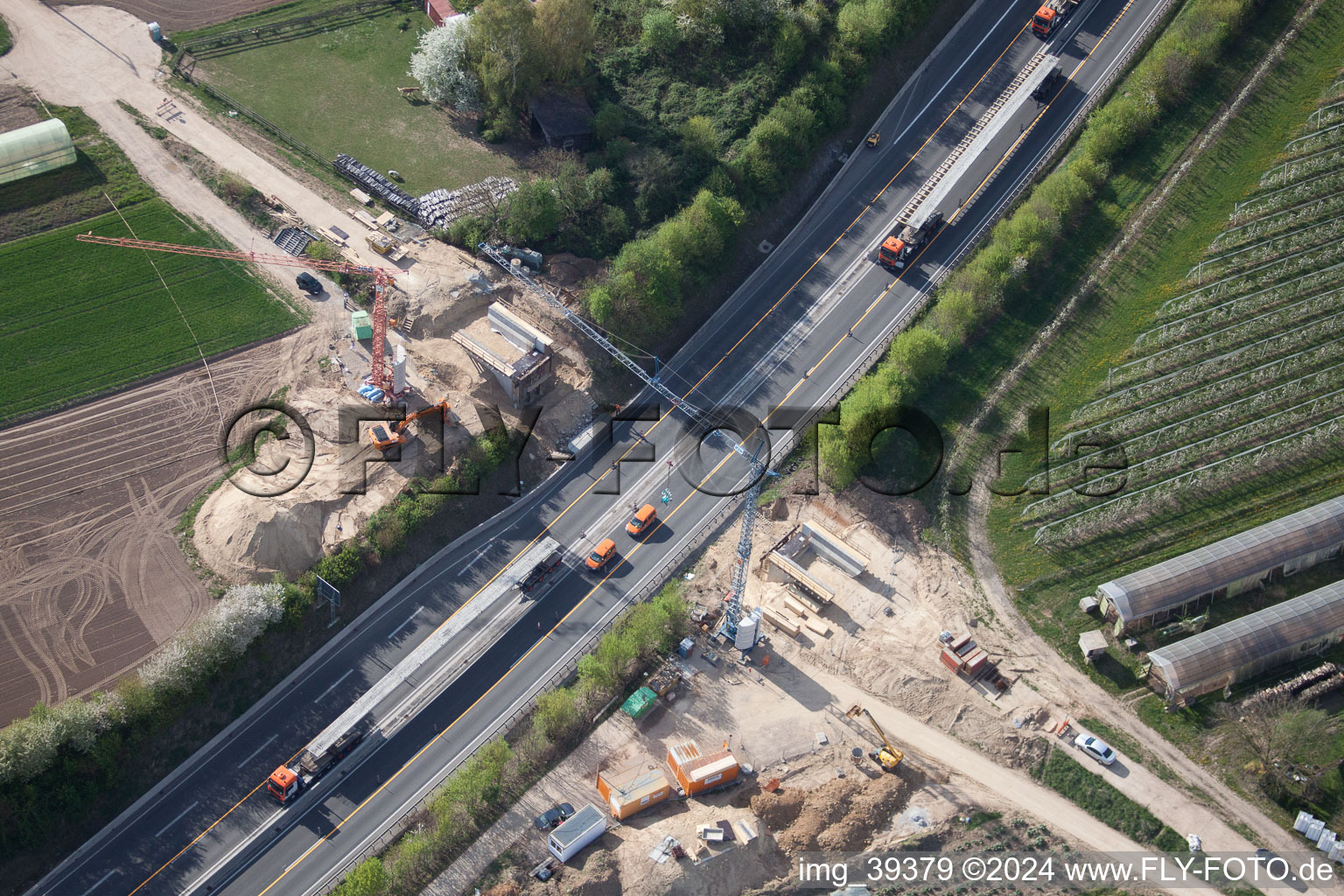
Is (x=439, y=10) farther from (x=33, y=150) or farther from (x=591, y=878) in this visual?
(x=591, y=878)

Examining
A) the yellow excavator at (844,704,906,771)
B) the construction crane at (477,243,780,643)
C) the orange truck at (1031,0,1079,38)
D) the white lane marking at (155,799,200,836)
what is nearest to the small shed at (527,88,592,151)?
the construction crane at (477,243,780,643)

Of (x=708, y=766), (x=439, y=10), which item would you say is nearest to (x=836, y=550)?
(x=708, y=766)

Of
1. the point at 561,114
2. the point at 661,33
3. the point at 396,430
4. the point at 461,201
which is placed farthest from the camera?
the point at 661,33

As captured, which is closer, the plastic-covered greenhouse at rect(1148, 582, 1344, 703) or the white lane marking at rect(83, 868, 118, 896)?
the white lane marking at rect(83, 868, 118, 896)

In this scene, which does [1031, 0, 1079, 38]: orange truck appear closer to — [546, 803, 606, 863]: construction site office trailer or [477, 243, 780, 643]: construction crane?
[477, 243, 780, 643]: construction crane

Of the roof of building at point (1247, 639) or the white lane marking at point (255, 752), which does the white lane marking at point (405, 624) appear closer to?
the white lane marking at point (255, 752)

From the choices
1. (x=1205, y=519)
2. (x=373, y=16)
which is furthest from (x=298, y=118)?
(x=1205, y=519)
